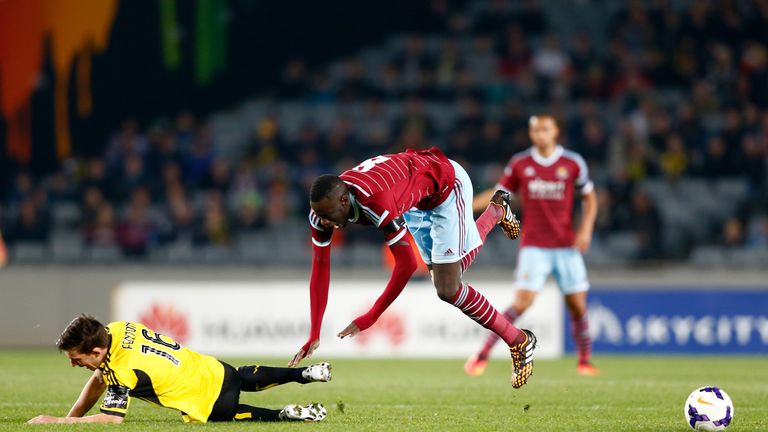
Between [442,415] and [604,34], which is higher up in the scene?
[604,34]

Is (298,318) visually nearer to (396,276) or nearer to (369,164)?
(396,276)

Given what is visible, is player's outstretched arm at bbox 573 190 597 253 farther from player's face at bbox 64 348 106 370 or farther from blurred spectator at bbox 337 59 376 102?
blurred spectator at bbox 337 59 376 102

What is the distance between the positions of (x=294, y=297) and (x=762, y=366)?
5372 millimetres

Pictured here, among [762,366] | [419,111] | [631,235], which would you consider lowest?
[762,366]

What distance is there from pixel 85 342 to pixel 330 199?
4.90 ft

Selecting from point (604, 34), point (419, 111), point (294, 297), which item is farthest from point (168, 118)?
point (604, 34)

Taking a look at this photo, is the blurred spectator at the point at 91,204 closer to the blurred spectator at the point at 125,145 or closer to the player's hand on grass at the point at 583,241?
the blurred spectator at the point at 125,145

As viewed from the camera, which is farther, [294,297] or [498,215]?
[294,297]

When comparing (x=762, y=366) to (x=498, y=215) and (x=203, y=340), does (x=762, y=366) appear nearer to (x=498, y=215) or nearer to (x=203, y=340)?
(x=498, y=215)

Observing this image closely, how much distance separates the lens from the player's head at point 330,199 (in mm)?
6309

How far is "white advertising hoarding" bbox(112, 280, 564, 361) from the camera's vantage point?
13945 millimetres

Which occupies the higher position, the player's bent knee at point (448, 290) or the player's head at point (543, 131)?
the player's head at point (543, 131)

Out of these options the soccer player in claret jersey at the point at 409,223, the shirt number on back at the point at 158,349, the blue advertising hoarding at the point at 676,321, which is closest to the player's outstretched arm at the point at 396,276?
the soccer player in claret jersey at the point at 409,223

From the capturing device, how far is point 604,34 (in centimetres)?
1994
